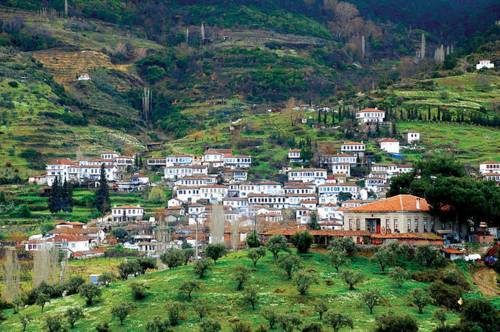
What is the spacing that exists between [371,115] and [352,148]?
1060 cm

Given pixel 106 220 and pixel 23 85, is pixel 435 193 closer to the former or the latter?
pixel 106 220

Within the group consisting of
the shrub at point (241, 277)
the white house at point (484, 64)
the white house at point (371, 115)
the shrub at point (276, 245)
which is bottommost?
the shrub at point (241, 277)

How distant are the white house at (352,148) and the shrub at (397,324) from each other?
A: 3177 inches

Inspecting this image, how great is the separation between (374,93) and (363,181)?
3549 centimetres

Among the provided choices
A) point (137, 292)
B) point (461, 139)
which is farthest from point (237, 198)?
point (137, 292)

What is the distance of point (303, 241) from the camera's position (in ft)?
218

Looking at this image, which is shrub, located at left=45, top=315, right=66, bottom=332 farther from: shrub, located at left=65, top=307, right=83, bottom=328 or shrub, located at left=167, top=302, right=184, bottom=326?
shrub, located at left=167, top=302, right=184, bottom=326

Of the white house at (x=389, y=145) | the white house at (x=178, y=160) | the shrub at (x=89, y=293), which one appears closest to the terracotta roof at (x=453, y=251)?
the shrub at (x=89, y=293)

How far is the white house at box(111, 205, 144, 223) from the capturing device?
111750mm

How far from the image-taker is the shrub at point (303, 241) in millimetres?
66625

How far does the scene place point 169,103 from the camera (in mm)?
188500

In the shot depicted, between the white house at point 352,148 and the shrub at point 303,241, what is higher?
the white house at point 352,148

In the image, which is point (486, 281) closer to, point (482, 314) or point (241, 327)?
point (482, 314)

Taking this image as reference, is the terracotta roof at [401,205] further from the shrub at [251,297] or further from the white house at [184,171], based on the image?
A: the white house at [184,171]
